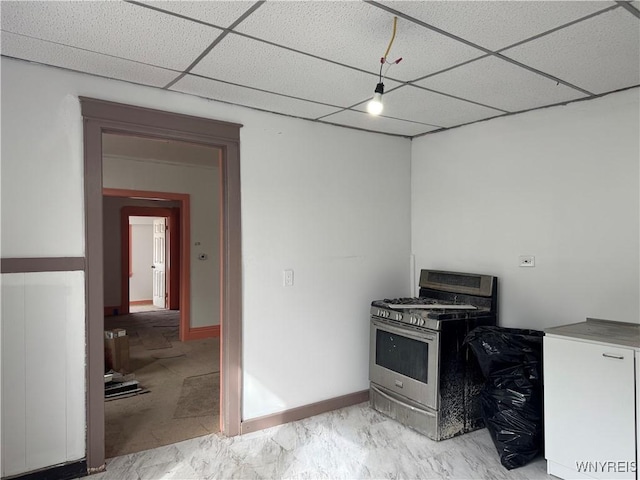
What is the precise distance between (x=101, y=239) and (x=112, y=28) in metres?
1.20

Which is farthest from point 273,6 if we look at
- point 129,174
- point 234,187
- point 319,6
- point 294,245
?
point 129,174

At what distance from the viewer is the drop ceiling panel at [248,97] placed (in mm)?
2615

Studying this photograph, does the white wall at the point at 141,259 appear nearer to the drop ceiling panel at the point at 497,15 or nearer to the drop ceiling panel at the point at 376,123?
the drop ceiling panel at the point at 376,123

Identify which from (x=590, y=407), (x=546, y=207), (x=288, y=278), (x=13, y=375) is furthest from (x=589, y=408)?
(x=13, y=375)

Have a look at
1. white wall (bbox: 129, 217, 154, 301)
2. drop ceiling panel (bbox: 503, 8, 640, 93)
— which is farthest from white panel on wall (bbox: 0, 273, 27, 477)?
white wall (bbox: 129, 217, 154, 301)

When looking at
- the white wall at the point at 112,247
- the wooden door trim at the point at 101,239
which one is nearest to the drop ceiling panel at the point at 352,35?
the wooden door trim at the point at 101,239

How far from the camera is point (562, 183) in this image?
2.93 metres

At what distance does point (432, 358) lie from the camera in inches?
116

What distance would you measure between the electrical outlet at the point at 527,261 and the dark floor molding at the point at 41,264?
2.89 metres

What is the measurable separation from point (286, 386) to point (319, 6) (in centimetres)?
256

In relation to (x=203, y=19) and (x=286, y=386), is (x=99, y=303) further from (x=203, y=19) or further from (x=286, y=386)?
(x=203, y=19)

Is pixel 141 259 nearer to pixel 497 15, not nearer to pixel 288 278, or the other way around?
pixel 288 278

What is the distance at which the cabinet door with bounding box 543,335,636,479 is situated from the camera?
7.13 ft

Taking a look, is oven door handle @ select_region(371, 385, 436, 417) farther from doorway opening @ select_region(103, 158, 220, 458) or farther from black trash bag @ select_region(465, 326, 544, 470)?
doorway opening @ select_region(103, 158, 220, 458)
